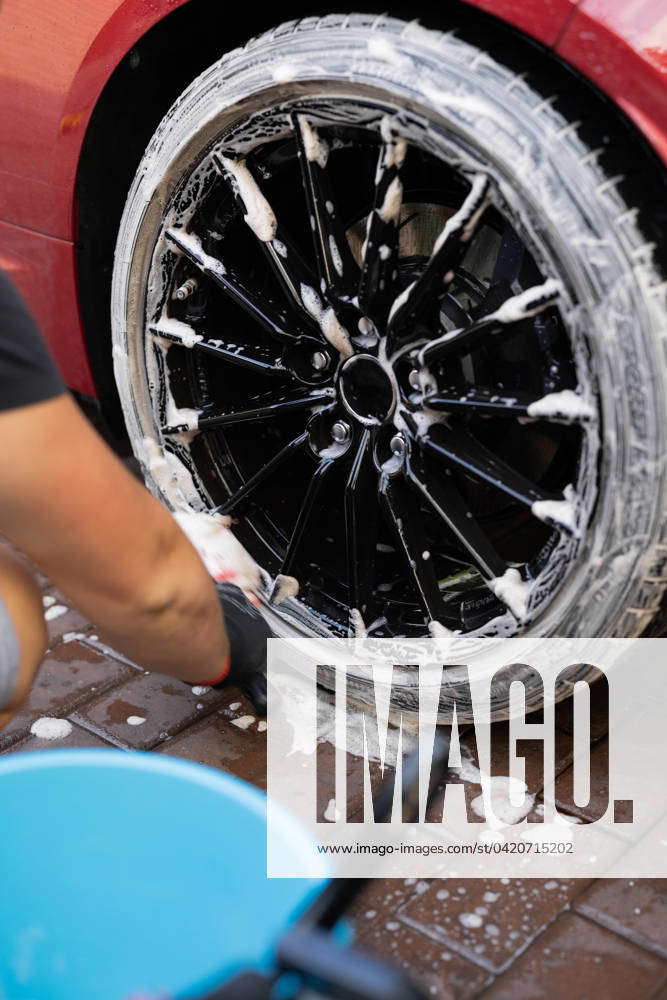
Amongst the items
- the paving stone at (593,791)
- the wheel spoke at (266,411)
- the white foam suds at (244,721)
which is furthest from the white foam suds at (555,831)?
the wheel spoke at (266,411)

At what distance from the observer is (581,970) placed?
1.38m

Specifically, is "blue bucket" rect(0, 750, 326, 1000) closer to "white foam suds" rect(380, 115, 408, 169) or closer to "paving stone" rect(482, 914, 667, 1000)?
"paving stone" rect(482, 914, 667, 1000)

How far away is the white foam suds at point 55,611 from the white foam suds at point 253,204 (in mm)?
1002

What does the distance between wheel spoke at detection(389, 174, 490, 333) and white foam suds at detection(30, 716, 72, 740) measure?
933mm

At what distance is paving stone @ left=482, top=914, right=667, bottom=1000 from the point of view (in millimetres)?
1345

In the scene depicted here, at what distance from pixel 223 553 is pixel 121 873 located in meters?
0.84

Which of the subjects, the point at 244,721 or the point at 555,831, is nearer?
the point at 555,831

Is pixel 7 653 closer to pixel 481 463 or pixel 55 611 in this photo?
pixel 481 463

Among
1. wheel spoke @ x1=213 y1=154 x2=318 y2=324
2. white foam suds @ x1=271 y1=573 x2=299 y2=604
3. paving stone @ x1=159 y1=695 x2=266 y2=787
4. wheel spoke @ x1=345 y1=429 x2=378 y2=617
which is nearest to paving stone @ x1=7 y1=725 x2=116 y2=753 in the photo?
paving stone @ x1=159 y1=695 x2=266 y2=787

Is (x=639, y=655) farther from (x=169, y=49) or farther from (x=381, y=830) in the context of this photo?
(x=169, y=49)

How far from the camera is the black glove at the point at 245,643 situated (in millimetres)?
1682

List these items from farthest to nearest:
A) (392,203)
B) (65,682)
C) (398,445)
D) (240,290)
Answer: (65,682) → (240,290) → (398,445) → (392,203)

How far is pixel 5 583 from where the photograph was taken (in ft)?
4.68

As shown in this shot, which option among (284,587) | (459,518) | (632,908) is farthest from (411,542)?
(632,908)
